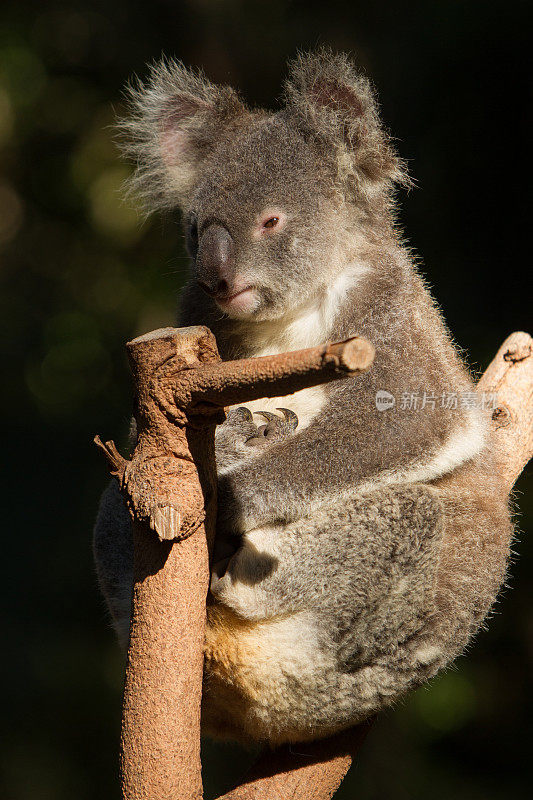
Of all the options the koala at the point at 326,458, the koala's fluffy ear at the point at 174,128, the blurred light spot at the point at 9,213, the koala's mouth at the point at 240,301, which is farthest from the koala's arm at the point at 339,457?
the blurred light spot at the point at 9,213

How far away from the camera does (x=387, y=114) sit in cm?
374

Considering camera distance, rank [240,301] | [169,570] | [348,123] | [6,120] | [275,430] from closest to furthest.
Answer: [169,570] → [275,430] → [240,301] → [348,123] → [6,120]

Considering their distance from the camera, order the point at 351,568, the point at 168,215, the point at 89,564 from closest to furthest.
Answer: the point at 351,568, the point at 168,215, the point at 89,564

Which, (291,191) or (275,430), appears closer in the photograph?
(275,430)

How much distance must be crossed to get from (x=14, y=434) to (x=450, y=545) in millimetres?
3055

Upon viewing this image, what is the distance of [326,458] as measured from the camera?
5.92ft

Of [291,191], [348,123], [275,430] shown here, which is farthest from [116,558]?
[348,123]

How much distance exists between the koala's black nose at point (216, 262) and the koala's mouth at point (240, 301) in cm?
2

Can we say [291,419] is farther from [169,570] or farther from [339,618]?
[169,570]

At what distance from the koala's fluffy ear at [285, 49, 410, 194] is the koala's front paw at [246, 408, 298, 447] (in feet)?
2.08

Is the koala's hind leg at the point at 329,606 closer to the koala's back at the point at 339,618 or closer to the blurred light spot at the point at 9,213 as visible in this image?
the koala's back at the point at 339,618

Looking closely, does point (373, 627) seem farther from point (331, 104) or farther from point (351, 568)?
point (331, 104)

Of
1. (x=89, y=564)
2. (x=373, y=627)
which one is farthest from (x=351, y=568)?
(x=89, y=564)

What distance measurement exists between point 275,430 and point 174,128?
110 centimetres
